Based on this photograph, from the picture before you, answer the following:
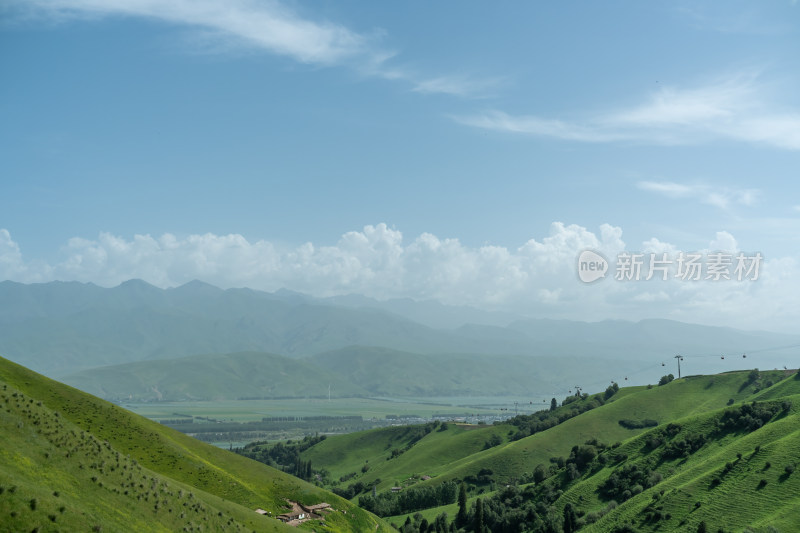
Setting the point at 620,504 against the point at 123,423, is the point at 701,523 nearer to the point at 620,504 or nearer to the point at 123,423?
the point at 620,504

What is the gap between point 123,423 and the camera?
107 metres

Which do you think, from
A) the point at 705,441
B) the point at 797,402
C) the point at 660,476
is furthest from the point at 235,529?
the point at 797,402

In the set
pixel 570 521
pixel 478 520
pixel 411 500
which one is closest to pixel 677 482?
pixel 570 521

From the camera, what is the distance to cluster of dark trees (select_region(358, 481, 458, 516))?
18112cm

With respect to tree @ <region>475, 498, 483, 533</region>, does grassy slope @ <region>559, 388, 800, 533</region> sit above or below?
above

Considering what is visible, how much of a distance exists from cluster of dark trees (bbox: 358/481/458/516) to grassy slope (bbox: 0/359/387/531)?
64.4m

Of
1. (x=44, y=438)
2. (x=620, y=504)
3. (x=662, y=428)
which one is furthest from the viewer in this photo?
(x=662, y=428)

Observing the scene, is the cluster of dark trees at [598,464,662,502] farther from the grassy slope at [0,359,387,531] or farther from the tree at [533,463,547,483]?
the grassy slope at [0,359,387,531]

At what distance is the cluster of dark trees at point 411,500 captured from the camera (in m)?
181

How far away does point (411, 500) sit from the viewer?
186875mm

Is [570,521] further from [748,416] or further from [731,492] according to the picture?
[748,416]

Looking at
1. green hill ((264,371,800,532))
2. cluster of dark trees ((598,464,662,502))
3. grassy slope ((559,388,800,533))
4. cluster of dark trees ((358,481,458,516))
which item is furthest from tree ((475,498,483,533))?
cluster of dark trees ((358,481,458,516))

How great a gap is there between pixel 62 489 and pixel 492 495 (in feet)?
445

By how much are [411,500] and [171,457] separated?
102 m
